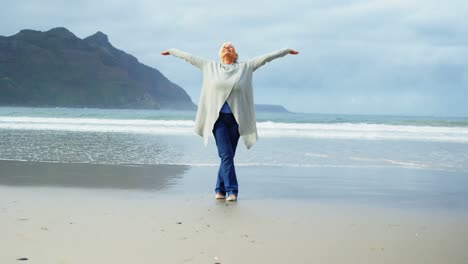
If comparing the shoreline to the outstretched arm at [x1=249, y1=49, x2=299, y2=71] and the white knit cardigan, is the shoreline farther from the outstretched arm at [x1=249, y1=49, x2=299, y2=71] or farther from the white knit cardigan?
the outstretched arm at [x1=249, y1=49, x2=299, y2=71]

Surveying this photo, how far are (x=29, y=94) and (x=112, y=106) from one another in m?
16.3

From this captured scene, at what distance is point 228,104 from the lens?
603cm

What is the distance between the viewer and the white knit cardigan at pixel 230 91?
6.01m

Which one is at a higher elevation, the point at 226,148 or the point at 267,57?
the point at 267,57

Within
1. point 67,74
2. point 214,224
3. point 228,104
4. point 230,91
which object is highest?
point 67,74

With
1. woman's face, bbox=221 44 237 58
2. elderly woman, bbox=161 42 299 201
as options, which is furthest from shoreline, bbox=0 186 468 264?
woman's face, bbox=221 44 237 58

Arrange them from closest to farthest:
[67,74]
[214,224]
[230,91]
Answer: [214,224]
[230,91]
[67,74]

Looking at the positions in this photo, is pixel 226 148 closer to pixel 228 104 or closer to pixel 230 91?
pixel 228 104

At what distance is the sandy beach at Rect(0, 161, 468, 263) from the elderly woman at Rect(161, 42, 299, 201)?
38 cm

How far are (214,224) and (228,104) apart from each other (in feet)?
6.03

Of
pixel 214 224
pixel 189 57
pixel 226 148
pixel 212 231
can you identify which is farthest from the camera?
pixel 189 57

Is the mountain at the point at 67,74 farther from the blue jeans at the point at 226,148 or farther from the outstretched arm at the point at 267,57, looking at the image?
the outstretched arm at the point at 267,57

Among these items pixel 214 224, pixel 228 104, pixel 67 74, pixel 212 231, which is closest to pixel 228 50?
pixel 228 104

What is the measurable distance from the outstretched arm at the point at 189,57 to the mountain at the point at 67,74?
91.6 meters
